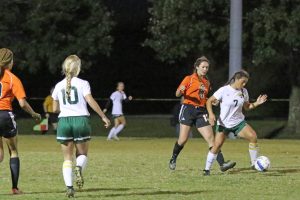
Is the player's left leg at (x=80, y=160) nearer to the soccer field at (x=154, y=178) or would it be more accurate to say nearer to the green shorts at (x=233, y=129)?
the soccer field at (x=154, y=178)

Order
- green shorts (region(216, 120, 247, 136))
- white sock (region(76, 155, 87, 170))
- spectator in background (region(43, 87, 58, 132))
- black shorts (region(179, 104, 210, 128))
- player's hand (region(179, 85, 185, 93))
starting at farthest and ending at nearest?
spectator in background (region(43, 87, 58, 132))
black shorts (region(179, 104, 210, 128))
green shorts (region(216, 120, 247, 136))
player's hand (region(179, 85, 185, 93))
white sock (region(76, 155, 87, 170))

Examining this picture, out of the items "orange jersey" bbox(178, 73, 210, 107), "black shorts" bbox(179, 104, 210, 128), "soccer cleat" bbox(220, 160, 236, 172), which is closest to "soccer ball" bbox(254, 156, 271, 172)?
"soccer cleat" bbox(220, 160, 236, 172)

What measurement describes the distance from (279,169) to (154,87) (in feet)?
96.6

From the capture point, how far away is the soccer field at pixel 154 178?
12.0 meters

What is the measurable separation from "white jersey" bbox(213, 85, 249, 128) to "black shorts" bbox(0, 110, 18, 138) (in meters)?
4.61

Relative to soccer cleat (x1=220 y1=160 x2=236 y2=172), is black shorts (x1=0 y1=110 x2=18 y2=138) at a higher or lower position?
higher

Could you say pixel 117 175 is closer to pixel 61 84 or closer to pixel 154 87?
pixel 61 84

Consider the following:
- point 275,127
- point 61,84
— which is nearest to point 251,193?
point 61,84

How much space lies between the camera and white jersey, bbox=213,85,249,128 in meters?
15.3

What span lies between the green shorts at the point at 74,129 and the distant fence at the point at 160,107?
27974 millimetres

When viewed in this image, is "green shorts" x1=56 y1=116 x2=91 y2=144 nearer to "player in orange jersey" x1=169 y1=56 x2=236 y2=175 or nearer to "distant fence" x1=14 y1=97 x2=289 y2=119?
"player in orange jersey" x1=169 y1=56 x2=236 y2=175

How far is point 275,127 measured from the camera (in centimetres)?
3709

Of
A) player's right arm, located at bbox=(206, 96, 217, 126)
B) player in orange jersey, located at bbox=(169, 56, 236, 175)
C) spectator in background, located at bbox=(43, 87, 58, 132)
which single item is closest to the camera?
player's right arm, located at bbox=(206, 96, 217, 126)

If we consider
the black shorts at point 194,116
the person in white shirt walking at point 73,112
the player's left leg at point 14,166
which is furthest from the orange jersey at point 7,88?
the black shorts at point 194,116
